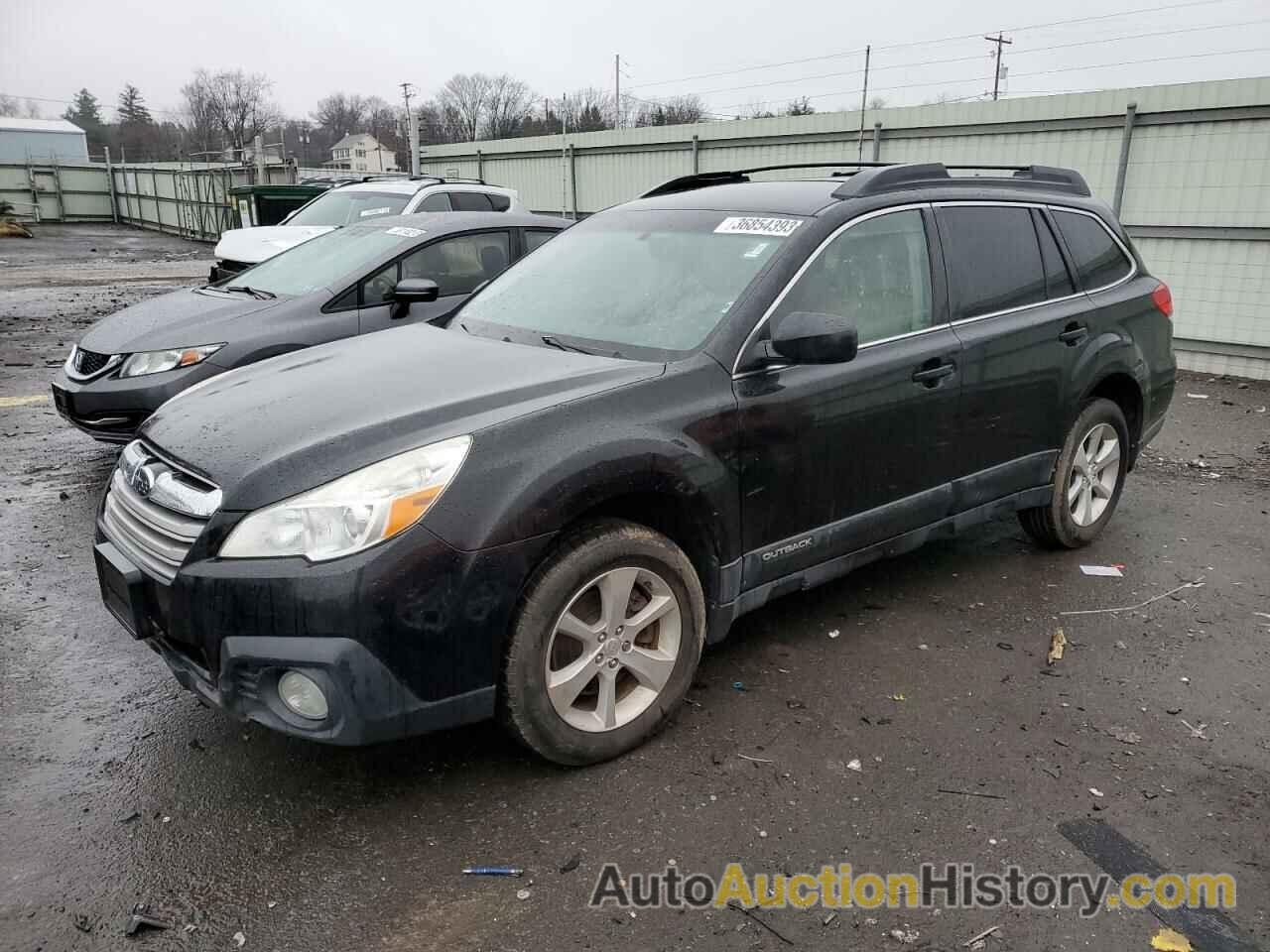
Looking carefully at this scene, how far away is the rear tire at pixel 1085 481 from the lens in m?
4.68

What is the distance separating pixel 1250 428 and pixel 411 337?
23.5 feet

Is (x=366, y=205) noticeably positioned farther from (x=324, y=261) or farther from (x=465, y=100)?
(x=465, y=100)

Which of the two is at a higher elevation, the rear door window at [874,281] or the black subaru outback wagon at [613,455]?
the rear door window at [874,281]

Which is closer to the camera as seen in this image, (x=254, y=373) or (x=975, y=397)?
(x=254, y=373)

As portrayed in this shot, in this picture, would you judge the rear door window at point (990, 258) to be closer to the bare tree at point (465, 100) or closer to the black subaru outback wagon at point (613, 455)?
the black subaru outback wagon at point (613, 455)

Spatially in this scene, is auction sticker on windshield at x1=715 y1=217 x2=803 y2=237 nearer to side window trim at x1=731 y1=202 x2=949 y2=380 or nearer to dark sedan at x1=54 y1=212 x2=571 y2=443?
side window trim at x1=731 y1=202 x2=949 y2=380

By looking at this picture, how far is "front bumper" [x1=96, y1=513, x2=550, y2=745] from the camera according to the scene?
251 centimetres

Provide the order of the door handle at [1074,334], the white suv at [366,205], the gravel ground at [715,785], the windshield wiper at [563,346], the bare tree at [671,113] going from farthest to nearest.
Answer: the bare tree at [671,113] < the white suv at [366,205] < the door handle at [1074,334] < the windshield wiper at [563,346] < the gravel ground at [715,785]

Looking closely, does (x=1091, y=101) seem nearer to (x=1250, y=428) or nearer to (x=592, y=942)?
(x=1250, y=428)

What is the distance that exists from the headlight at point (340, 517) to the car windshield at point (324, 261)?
401cm

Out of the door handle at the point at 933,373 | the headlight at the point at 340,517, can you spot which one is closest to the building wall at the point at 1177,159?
the door handle at the point at 933,373

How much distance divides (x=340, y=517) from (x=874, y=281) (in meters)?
2.28

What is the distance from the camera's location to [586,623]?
2.98 metres

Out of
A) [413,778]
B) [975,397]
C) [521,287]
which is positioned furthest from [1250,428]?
[413,778]
